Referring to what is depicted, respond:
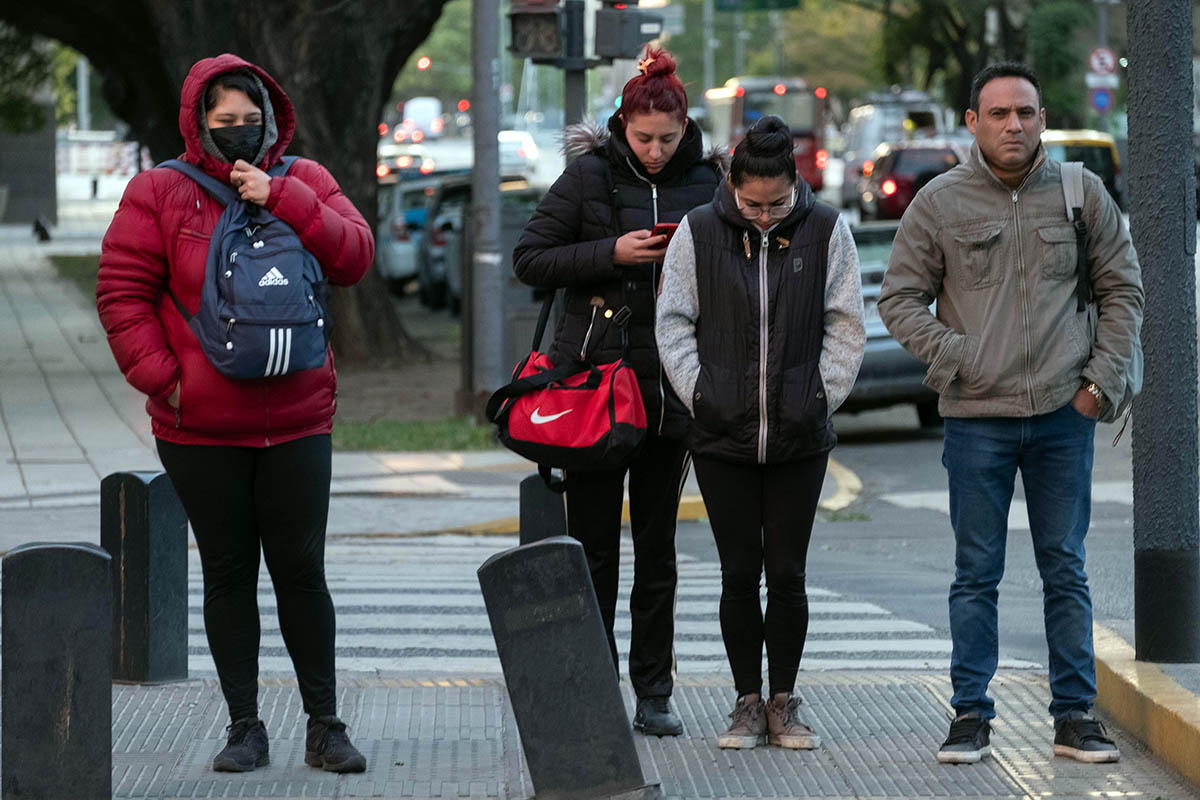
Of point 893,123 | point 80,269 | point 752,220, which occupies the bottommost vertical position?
point 80,269

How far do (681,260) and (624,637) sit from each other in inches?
100.0

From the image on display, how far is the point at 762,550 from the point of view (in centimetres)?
551

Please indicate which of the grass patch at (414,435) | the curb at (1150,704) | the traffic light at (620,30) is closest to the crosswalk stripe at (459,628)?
the curb at (1150,704)

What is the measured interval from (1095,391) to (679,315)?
119 centimetres

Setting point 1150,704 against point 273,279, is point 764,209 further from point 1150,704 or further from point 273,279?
point 1150,704

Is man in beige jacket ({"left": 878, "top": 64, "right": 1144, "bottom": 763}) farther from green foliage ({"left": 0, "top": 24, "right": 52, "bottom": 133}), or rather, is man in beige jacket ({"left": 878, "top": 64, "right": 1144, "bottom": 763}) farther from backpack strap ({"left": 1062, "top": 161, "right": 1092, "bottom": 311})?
green foliage ({"left": 0, "top": 24, "right": 52, "bottom": 133})

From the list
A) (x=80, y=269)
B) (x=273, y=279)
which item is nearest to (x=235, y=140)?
(x=273, y=279)

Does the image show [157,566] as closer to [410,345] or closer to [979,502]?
[979,502]

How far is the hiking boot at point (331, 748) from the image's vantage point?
5238 millimetres

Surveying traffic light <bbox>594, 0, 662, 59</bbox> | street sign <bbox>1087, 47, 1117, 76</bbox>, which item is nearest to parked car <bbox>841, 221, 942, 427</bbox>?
traffic light <bbox>594, 0, 662, 59</bbox>

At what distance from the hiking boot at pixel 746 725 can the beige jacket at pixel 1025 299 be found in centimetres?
107

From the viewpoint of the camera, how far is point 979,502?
5.39 meters

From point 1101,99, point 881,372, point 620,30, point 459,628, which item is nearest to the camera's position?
point 459,628

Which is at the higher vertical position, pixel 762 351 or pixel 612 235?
pixel 612 235
